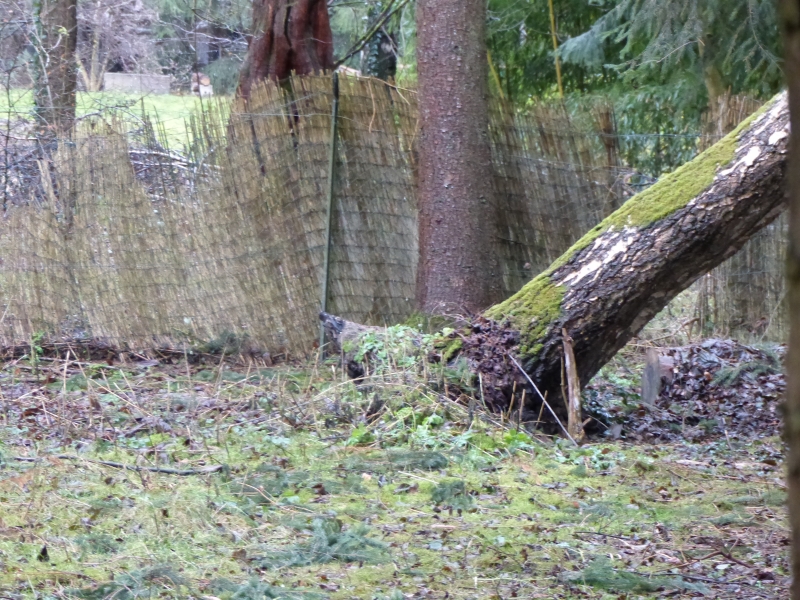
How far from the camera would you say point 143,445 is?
460 cm

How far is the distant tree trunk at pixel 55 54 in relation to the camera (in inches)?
391

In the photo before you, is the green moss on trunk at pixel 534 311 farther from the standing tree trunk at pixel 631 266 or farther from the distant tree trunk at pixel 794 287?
the distant tree trunk at pixel 794 287

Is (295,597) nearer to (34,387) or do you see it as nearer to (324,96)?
(34,387)

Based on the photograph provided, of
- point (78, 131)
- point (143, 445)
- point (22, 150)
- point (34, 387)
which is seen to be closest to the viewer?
point (143, 445)

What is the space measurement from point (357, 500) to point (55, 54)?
8559mm

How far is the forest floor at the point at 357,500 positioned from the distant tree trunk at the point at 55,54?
5.11 m

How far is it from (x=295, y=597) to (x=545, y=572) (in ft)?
3.01

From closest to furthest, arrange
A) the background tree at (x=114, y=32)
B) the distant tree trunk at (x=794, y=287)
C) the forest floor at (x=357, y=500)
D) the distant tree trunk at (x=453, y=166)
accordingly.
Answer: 1. the distant tree trunk at (x=794, y=287)
2. the forest floor at (x=357, y=500)
3. the distant tree trunk at (x=453, y=166)
4. the background tree at (x=114, y=32)

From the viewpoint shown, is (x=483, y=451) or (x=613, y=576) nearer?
(x=613, y=576)

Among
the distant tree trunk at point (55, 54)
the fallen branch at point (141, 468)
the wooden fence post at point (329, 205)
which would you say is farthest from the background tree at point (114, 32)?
the fallen branch at point (141, 468)

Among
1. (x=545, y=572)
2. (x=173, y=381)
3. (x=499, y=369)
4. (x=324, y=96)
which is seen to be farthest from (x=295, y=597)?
(x=324, y=96)

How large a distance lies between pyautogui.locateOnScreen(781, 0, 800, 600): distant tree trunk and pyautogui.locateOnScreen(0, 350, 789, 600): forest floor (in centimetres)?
225

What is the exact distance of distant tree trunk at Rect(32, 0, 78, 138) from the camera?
32.6 ft

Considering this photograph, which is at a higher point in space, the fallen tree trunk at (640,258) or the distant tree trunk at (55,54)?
the distant tree trunk at (55,54)
